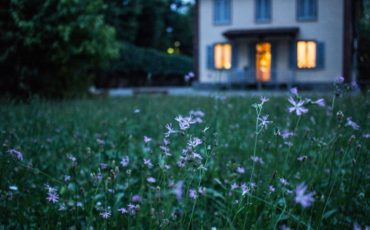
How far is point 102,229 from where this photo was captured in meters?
1.88

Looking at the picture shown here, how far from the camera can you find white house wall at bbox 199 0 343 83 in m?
19.7

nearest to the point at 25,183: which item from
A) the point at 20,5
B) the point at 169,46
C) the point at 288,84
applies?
the point at 20,5

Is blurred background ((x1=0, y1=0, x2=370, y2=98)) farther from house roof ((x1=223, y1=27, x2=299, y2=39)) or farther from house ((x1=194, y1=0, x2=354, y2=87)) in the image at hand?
house roof ((x1=223, y1=27, x2=299, y2=39))

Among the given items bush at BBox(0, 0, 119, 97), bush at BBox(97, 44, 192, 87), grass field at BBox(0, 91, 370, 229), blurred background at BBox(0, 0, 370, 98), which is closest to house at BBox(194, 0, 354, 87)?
bush at BBox(97, 44, 192, 87)

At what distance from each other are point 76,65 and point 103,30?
4.67 ft

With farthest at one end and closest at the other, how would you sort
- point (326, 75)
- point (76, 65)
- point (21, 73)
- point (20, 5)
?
1. point (326, 75)
2. point (76, 65)
3. point (21, 73)
4. point (20, 5)

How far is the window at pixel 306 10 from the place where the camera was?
20094 millimetres

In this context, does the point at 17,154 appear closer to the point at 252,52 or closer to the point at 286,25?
the point at 252,52

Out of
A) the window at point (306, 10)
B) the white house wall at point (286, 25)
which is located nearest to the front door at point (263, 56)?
the white house wall at point (286, 25)

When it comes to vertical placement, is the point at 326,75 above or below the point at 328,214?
above

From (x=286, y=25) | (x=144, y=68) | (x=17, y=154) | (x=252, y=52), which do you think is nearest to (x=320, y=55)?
(x=286, y=25)

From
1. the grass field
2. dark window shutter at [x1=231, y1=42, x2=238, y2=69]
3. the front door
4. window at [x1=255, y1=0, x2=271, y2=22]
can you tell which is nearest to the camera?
the grass field

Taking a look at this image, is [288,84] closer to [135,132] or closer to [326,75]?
[326,75]

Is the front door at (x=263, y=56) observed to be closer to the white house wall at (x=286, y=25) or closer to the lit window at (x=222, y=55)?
the white house wall at (x=286, y=25)
